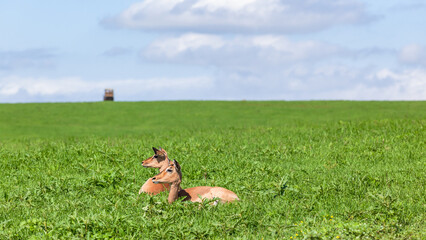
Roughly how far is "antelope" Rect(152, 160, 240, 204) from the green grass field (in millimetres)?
208

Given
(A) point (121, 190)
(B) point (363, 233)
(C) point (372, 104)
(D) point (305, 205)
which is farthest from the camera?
(C) point (372, 104)

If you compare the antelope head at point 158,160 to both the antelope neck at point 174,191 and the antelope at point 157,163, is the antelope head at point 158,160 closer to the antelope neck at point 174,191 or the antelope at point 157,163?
the antelope at point 157,163

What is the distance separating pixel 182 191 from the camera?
8688 millimetres

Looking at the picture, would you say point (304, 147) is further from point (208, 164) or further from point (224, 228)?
point (224, 228)

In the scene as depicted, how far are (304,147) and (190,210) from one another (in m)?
8.49

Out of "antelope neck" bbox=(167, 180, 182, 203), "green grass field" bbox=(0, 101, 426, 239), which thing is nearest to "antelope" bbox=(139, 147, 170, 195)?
"green grass field" bbox=(0, 101, 426, 239)

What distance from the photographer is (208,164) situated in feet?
43.9

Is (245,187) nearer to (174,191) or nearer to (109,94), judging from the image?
(174,191)

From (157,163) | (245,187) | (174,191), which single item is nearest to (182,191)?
(174,191)

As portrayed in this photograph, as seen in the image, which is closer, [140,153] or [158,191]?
[158,191]

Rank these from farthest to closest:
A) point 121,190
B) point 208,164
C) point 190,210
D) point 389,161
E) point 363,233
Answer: point 389,161, point 208,164, point 121,190, point 190,210, point 363,233

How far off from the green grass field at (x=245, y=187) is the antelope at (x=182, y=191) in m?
0.21

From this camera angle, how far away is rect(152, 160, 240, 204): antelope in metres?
7.98

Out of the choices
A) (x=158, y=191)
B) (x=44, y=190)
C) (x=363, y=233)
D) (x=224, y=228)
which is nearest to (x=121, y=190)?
(x=158, y=191)
